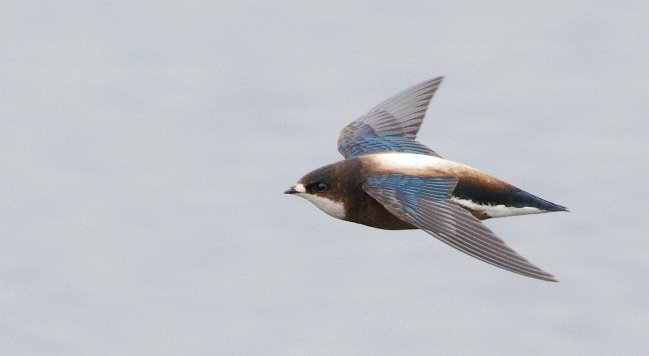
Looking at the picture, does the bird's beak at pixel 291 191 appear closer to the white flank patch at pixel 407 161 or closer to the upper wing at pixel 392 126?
the white flank patch at pixel 407 161

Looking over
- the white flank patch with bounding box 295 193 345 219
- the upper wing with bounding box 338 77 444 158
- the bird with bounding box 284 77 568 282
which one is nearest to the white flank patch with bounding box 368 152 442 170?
the bird with bounding box 284 77 568 282

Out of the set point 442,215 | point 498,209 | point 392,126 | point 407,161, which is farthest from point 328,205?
point 392,126

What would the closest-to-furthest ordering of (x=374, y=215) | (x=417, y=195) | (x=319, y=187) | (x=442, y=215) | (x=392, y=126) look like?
(x=442, y=215)
(x=417, y=195)
(x=374, y=215)
(x=319, y=187)
(x=392, y=126)

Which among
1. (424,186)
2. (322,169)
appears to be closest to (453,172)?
(424,186)

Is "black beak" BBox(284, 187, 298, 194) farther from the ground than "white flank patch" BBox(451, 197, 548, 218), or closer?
farther from the ground

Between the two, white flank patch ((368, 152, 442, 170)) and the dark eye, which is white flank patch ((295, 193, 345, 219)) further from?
white flank patch ((368, 152, 442, 170))

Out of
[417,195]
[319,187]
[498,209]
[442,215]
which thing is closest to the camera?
[442,215]

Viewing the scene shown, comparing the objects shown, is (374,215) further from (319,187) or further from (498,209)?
(498,209)

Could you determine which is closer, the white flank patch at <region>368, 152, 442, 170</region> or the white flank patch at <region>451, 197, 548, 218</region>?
the white flank patch at <region>451, 197, 548, 218</region>
